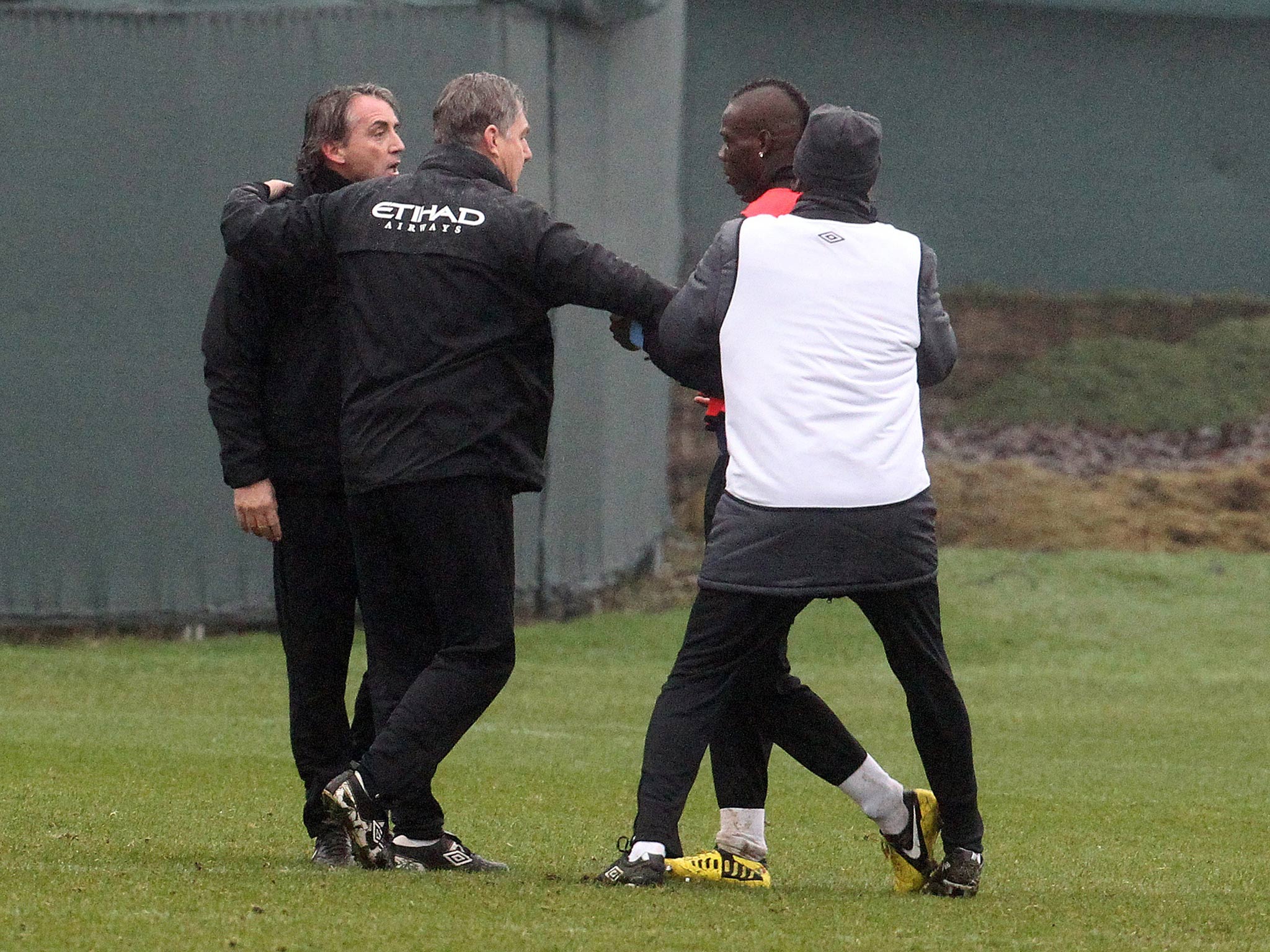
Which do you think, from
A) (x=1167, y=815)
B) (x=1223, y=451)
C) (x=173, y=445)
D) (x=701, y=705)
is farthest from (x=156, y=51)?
(x=1223, y=451)

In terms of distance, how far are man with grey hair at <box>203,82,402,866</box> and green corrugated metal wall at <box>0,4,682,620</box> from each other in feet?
23.4

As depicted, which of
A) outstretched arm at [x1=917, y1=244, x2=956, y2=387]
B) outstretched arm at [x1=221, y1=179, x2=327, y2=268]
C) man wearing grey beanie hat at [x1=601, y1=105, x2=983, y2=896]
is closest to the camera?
man wearing grey beanie hat at [x1=601, y1=105, x2=983, y2=896]

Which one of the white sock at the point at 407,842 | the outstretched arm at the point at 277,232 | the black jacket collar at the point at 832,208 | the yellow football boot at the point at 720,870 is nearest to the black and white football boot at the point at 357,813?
the white sock at the point at 407,842

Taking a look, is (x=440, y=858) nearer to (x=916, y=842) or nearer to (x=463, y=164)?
(x=916, y=842)

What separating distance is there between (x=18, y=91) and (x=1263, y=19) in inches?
473

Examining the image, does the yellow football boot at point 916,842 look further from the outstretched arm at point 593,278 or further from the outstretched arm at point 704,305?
the outstretched arm at point 593,278

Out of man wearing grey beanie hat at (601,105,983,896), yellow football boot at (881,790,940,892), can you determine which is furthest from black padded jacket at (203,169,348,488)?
yellow football boot at (881,790,940,892)

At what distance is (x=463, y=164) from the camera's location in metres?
4.64

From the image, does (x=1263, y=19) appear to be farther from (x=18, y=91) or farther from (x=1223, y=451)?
(x=18, y=91)

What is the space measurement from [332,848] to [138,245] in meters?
7.77

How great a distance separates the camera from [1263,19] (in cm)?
1877

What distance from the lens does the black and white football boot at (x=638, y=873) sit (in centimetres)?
436

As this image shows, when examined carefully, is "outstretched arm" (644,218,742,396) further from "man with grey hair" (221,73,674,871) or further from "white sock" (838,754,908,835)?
"white sock" (838,754,908,835)

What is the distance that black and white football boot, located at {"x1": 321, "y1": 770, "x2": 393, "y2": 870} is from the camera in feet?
14.7
